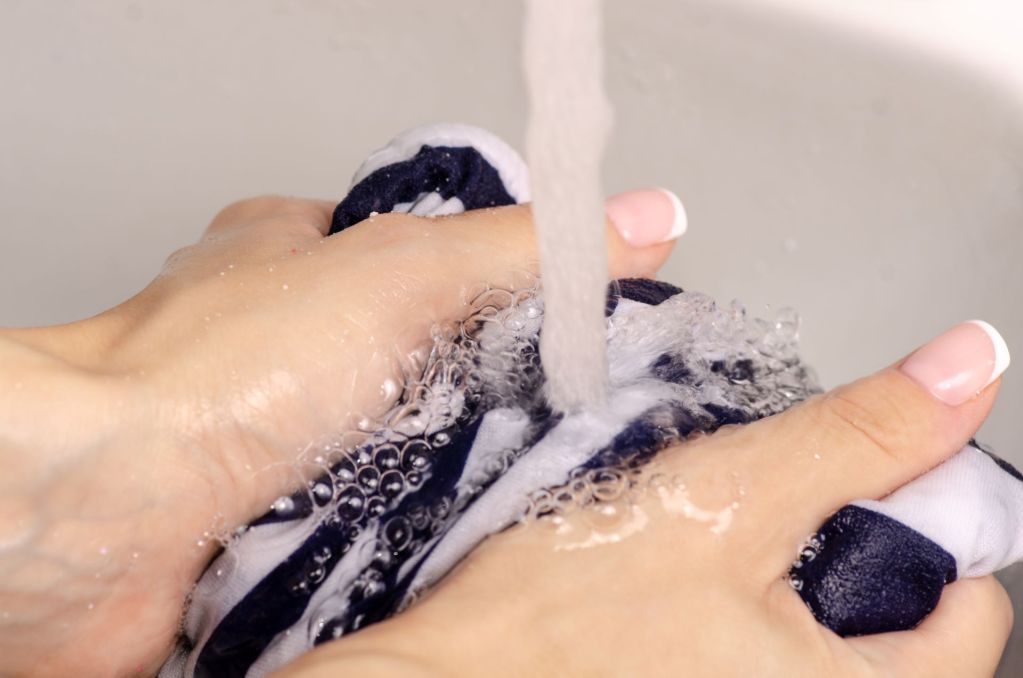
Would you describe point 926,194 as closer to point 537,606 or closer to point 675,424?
point 675,424

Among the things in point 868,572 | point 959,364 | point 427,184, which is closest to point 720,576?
point 868,572

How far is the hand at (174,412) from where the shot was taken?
455mm

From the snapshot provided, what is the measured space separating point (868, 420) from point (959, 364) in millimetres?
58

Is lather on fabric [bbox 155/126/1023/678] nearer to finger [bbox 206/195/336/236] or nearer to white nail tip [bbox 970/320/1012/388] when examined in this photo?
white nail tip [bbox 970/320/1012/388]

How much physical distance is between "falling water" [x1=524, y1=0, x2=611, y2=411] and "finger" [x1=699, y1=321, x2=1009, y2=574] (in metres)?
0.08

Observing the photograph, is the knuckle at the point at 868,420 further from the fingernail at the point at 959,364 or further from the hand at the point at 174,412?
the hand at the point at 174,412

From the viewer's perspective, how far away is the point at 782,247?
80cm

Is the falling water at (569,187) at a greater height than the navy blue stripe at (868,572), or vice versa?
the falling water at (569,187)

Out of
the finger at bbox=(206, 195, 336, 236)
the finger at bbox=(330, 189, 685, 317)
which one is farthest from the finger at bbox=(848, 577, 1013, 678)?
the finger at bbox=(206, 195, 336, 236)

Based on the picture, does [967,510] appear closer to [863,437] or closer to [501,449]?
[863,437]

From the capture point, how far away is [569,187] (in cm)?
51

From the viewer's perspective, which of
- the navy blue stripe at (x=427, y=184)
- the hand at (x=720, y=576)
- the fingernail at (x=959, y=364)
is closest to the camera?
the hand at (x=720, y=576)

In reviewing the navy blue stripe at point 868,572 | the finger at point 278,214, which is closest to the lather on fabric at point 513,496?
the navy blue stripe at point 868,572

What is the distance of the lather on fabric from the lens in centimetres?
46
